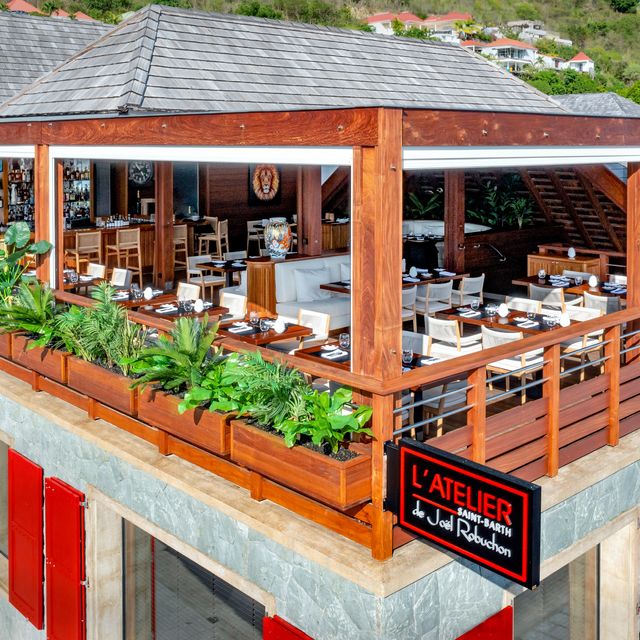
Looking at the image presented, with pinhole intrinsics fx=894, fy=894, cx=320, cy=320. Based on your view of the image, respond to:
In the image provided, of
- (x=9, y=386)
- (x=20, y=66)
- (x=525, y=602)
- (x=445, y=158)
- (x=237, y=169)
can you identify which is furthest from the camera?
(x=237, y=169)

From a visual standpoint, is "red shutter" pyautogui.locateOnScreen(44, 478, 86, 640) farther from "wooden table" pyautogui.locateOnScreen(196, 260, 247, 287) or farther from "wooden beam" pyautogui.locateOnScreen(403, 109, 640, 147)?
"wooden table" pyautogui.locateOnScreen(196, 260, 247, 287)

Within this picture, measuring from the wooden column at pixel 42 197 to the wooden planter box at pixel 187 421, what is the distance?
3.12 m

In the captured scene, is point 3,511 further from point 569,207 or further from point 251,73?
point 569,207

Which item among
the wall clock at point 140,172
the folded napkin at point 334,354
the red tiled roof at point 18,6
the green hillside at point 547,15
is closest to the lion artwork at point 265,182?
the wall clock at point 140,172

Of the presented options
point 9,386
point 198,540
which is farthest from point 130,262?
point 198,540

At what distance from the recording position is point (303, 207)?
40.1 ft

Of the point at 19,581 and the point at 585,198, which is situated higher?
the point at 585,198

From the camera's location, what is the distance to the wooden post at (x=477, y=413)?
5.63 metres

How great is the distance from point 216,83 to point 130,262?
642cm

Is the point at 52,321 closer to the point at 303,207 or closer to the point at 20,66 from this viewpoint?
the point at 303,207

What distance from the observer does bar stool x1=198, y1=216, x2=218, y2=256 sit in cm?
1639

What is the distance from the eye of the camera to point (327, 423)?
17.2ft

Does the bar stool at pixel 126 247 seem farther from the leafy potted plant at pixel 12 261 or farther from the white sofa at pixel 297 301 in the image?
the leafy potted plant at pixel 12 261

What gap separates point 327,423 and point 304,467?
11.4 inches
